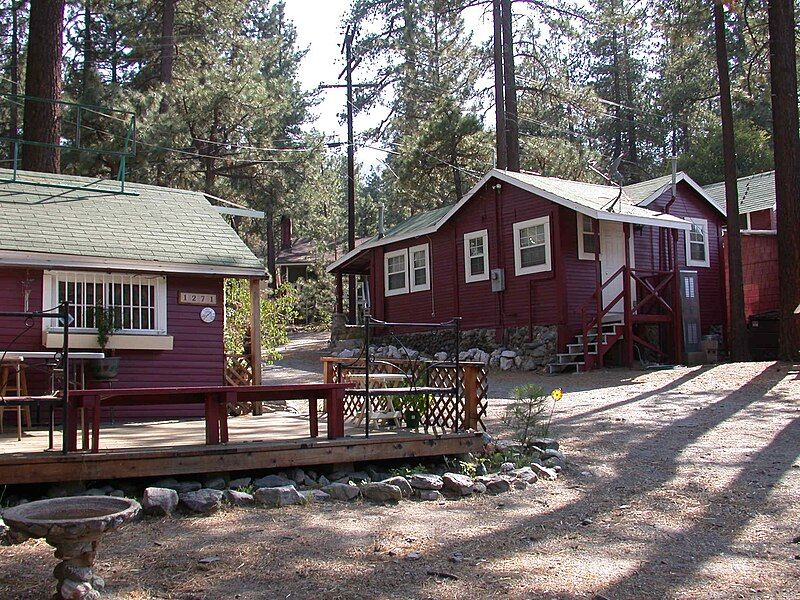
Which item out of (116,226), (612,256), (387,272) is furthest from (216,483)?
(387,272)

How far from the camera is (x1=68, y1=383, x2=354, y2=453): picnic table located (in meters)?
6.68

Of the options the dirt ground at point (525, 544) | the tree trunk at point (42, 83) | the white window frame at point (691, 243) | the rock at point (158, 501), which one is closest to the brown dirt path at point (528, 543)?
the dirt ground at point (525, 544)

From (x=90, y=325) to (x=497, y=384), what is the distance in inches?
332

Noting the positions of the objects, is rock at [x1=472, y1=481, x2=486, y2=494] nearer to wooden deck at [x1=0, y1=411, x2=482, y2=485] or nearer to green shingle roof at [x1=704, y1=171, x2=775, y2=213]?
wooden deck at [x1=0, y1=411, x2=482, y2=485]

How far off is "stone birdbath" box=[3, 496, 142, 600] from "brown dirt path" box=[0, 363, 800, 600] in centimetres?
34

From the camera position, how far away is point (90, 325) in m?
10.8

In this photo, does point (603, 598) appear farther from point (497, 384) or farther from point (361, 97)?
point (361, 97)

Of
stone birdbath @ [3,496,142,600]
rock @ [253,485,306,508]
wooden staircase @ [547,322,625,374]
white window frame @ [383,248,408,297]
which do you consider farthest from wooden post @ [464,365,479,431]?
white window frame @ [383,248,408,297]

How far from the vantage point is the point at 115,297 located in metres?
11.0

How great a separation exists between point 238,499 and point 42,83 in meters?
12.2

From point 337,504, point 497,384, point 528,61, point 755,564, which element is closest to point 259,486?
point 337,504

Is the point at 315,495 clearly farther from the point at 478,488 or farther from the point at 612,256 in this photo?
the point at 612,256

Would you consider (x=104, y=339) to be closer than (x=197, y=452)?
No

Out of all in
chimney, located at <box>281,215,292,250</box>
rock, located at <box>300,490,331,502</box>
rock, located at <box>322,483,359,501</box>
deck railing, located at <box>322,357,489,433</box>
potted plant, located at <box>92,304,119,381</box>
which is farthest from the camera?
chimney, located at <box>281,215,292,250</box>
